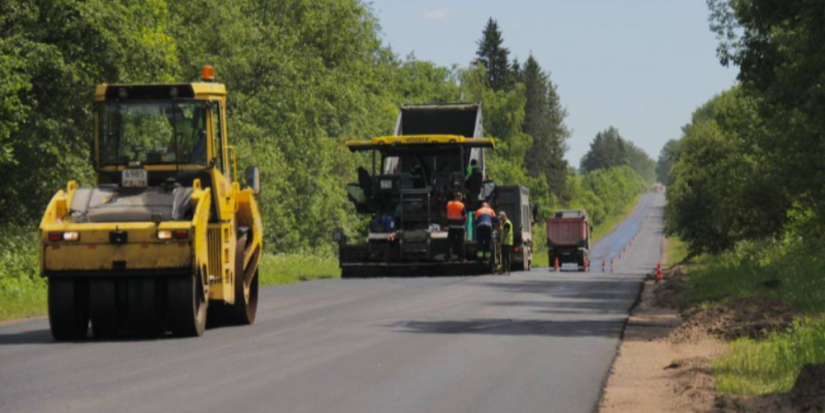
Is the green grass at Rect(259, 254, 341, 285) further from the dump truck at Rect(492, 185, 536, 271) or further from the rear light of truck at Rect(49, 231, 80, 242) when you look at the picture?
the rear light of truck at Rect(49, 231, 80, 242)

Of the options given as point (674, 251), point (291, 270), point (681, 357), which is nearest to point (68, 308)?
point (681, 357)

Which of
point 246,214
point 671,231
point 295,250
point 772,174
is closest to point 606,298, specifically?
point 246,214

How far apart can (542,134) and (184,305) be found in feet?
471

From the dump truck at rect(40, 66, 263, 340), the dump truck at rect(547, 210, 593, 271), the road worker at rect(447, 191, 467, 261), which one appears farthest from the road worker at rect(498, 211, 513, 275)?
the dump truck at rect(547, 210, 593, 271)

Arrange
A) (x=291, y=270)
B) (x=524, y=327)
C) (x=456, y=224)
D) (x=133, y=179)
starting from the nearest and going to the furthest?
(x=133, y=179), (x=524, y=327), (x=456, y=224), (x=291, y=270)

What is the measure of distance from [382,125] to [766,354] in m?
64.7

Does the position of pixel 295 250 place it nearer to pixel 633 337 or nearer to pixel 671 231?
pixel 671 231

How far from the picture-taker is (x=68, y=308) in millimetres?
16734

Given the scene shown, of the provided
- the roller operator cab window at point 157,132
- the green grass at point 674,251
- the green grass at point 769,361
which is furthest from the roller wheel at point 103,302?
the green grass at point 674,251

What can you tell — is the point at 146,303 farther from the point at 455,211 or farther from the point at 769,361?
the point at 455,211

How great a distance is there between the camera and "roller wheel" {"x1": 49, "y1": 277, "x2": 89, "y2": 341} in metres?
16.7

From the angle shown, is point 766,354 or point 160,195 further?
point 160,195

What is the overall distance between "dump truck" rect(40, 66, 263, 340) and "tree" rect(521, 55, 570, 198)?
13240 cm

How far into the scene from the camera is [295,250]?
2434 inches
